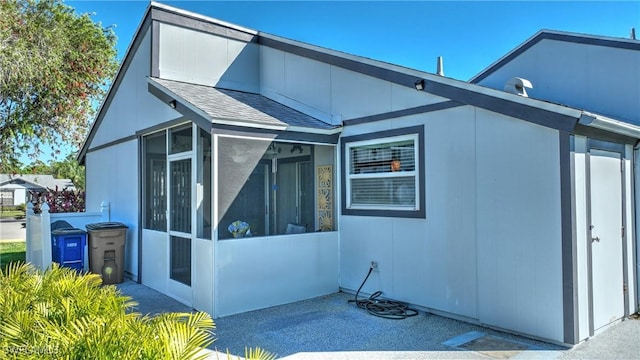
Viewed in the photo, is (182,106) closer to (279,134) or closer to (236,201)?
(279,134)

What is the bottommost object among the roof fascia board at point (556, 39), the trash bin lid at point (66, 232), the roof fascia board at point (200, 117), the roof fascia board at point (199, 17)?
the trash bin lid at point (66, 232)

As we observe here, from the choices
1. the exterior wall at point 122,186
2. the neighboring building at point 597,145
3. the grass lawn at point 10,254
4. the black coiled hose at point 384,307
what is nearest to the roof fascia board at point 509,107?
the neighboring building at point 597,145

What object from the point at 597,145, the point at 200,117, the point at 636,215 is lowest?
the point at 636,215

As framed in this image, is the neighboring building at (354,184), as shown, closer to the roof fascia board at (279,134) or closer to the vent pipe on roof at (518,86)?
the roof fascia board at (279,134)

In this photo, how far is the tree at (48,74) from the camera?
12.1 meters

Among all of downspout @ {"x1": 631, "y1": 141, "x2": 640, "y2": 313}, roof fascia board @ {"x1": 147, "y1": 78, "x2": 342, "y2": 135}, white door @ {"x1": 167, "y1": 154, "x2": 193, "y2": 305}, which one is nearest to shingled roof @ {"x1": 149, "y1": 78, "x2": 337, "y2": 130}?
roof fascia board @ {"x1": 147, "y1": 78, "x2": 342, "y2": 135}

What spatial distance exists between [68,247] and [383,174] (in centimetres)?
590

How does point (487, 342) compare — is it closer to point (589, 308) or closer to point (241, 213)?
point (589, 308)

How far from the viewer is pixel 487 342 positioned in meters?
4.52

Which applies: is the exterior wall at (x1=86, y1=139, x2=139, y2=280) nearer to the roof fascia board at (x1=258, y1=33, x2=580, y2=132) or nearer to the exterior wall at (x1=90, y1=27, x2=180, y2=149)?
the exterior wall at (x1=90, y1=27, x2=180, y2=149)

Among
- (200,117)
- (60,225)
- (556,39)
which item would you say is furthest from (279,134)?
(60,225)

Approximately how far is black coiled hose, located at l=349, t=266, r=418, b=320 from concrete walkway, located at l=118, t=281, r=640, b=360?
12cm

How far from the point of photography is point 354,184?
21.7 feet

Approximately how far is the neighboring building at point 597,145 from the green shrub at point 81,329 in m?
3.93
